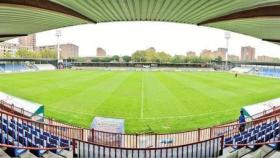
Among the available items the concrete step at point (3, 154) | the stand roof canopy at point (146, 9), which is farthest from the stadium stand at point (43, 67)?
the concrete step at point (3, 154)

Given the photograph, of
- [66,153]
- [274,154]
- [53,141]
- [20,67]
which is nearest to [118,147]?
[66,153]

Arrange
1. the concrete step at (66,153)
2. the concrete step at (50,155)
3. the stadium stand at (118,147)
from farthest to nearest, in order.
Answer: the concrete step at (66,153)
the concrete step at (50,155)
the stadium stand at (118,147)

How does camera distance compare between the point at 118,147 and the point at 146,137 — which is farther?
the point at 146,137

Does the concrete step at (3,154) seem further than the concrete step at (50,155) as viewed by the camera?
No

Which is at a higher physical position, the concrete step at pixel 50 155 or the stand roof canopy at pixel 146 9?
the stand roof canopy at pixel 146 9

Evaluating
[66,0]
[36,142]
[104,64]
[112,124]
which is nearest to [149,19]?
[66,0]

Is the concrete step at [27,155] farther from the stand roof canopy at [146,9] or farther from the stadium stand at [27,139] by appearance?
the stand roof canopy at [146,9]

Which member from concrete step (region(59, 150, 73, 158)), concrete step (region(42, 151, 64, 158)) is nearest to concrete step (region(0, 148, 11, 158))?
concrete step (region(42, 151, 64, 158))

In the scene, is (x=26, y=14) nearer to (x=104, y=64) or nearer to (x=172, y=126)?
(x=172, y=126)

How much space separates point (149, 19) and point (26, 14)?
8.03 metres

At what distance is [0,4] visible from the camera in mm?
11328

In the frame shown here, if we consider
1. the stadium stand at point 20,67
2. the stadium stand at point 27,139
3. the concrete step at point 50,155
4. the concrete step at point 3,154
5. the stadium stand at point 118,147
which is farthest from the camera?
the stadium stand at point 20,67

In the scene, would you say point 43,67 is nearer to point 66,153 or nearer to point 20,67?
point 20,67

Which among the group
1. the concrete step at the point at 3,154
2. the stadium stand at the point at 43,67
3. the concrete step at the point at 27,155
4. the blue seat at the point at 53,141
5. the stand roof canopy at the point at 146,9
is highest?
the stand roof canopy at the point at 146,9
